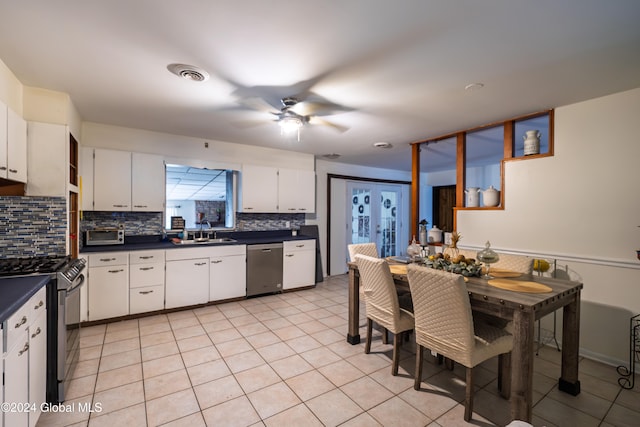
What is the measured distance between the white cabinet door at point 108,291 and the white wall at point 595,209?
14.9ft

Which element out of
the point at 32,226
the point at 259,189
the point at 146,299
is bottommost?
the point at 146,299

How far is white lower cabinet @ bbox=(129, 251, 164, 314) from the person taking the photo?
338 cm

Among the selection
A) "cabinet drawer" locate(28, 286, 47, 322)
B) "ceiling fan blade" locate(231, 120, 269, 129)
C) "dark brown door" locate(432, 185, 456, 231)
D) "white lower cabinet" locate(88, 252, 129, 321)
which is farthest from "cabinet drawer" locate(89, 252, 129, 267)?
"dark brown door" locate(432, 185, 456, 231)

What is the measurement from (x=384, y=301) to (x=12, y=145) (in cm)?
312

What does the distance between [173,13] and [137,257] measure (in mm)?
2820

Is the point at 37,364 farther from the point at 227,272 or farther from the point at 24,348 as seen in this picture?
the point at 227,272

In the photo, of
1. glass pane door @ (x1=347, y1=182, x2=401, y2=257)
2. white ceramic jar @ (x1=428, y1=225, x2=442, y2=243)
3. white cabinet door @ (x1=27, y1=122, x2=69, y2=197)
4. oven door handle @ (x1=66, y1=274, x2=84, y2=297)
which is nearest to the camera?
oven door handle @ (x1=66, y1=274, x2=84, y2=297)

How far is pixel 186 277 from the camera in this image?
3699mm

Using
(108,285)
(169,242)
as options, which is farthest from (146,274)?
(169,242)

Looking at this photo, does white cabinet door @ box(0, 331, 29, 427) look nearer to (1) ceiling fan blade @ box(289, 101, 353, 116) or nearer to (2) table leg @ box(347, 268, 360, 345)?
(2) table leg @ box(347, 268, 360, 345)

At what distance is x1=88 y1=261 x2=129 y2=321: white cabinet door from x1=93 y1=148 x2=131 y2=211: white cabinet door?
A: 0.76m

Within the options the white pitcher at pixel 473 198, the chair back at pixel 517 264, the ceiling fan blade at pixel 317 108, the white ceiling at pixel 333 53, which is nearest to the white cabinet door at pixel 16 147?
the white ceiling at pixel 333 53

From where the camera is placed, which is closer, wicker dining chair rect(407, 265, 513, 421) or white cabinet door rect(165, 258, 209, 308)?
wicker dining chair rect(407, 265, 513, 421)

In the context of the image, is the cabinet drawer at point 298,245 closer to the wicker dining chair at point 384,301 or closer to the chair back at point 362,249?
the chair back at point 362,249
